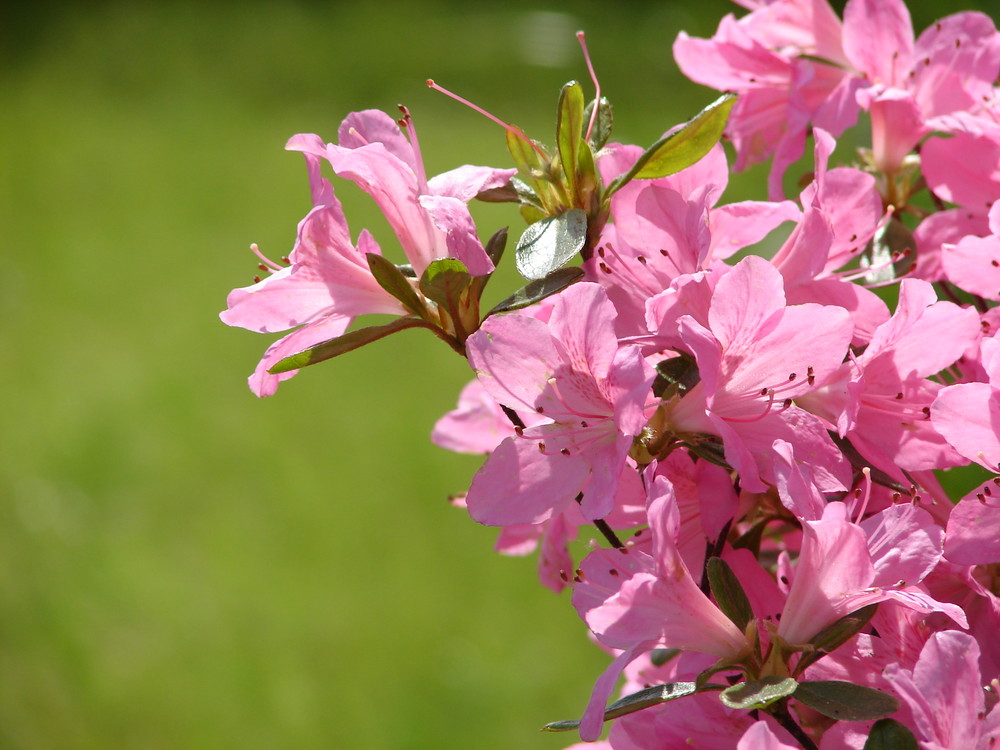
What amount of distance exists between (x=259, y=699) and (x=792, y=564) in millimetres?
1801

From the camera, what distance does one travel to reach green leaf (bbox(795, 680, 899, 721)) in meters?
0.44

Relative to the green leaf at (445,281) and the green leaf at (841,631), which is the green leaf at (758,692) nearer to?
the green leaf at (841,631)

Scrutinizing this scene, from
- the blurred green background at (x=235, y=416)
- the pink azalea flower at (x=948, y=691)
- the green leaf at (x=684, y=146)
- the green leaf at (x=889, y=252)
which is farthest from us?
the blurred green background at (x=235, y=416)

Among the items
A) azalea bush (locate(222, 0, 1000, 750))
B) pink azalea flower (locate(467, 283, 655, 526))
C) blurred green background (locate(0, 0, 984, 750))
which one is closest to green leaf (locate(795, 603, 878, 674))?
azalea bush (locate(222, 0, 1000, 750))

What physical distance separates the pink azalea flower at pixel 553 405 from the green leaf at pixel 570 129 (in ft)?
0.34

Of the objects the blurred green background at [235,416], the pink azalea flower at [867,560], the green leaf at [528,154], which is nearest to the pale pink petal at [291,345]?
the green leaf at [528,154]

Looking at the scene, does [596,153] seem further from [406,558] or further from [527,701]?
[406,558]

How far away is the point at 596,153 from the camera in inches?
22.6

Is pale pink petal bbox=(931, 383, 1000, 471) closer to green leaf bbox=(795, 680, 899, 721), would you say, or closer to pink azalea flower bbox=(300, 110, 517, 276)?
green leaf bbox=(795, 680, 899, 721)

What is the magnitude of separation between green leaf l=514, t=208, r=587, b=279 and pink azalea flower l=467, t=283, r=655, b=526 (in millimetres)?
32

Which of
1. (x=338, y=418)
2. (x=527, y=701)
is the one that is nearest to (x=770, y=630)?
(x=527, y=701)

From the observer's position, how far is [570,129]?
0.55m

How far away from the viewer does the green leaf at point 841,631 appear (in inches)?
17.9

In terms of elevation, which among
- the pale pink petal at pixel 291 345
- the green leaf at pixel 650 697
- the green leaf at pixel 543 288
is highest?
the green leaf at pixel 543 288
